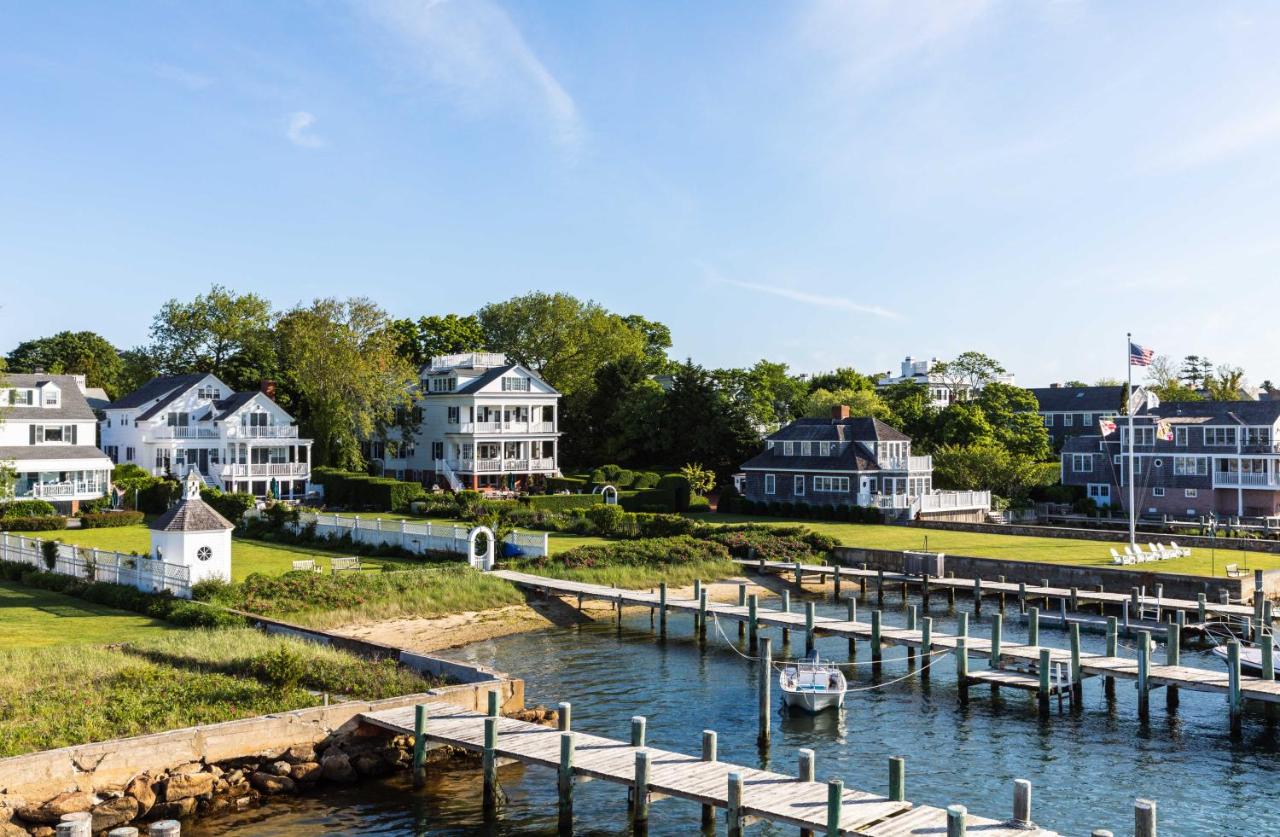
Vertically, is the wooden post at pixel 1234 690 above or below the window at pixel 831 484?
below

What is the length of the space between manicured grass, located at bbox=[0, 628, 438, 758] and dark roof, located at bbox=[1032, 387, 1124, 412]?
9185cm

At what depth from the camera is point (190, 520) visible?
38.8 m

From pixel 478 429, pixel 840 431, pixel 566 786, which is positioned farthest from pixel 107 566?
pixel 840 431

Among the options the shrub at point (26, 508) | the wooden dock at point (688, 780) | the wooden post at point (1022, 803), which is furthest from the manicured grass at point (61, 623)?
the wooden post at point (1022, 803)

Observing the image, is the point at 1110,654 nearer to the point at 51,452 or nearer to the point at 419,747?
the point at 419,747

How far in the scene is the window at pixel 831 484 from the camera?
73169mm

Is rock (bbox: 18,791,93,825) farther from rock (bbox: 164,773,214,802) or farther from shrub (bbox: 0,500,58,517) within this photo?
shrub (bbox: 0,500,58,517)

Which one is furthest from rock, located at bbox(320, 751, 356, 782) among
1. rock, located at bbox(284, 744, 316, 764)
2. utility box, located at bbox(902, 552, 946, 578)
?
utility box, located at bbox(902, 552, 946, 578)

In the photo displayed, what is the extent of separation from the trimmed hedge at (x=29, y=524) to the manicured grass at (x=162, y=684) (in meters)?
33.1

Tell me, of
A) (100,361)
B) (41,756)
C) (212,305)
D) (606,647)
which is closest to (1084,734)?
(606,647)

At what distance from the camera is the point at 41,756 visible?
803 inches

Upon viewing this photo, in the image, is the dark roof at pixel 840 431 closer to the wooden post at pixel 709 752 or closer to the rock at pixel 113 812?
the wooden post at pixel 709 752

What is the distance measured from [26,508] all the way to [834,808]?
5825 cm

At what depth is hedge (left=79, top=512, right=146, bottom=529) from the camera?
61750 millimetres
